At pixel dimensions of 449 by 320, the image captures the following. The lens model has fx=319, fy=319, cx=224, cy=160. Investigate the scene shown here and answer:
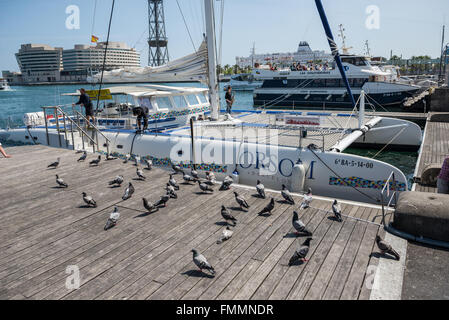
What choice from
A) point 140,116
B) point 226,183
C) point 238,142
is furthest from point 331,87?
point 226,183

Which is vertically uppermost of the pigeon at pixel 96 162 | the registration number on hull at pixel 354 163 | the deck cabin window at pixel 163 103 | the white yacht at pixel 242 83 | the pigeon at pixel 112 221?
the white yacht at pixel 242 83

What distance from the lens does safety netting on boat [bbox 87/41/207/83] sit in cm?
1733

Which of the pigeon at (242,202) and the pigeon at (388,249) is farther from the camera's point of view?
the pigeon at (242,202)

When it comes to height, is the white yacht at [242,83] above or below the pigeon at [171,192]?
above

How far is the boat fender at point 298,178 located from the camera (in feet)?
38.4

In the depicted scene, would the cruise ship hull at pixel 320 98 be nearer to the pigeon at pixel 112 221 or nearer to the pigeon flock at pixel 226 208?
the pigeon flock at pixel 226 208

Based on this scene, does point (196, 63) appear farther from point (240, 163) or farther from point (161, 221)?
point (161, 221)

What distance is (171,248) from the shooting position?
20.5 ft

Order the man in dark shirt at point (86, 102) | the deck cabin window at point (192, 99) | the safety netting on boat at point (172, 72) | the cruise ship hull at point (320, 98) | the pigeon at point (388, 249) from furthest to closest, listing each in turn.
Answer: the cruise ship hull at point (320, 98)
the deck cabin window at point (192, 99)
the safety netting on boat at point (172, 72)
the man in dark shirt at point (86, 102)
the pigeon at point (388, 249)

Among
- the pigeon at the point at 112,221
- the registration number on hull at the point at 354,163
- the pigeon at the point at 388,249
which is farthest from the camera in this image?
the registration number on hull at the point at 354,163

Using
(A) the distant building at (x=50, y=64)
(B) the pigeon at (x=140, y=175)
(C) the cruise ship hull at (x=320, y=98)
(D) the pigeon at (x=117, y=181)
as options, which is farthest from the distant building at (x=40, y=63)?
(D) the pigeon at (x=117, y=181)

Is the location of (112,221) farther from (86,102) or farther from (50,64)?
(50,64)

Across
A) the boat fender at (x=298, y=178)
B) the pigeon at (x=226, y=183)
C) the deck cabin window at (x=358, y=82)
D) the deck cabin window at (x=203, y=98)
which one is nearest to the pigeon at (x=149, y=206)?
the pigeon at (x=226, y=183)

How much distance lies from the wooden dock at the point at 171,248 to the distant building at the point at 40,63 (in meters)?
178
